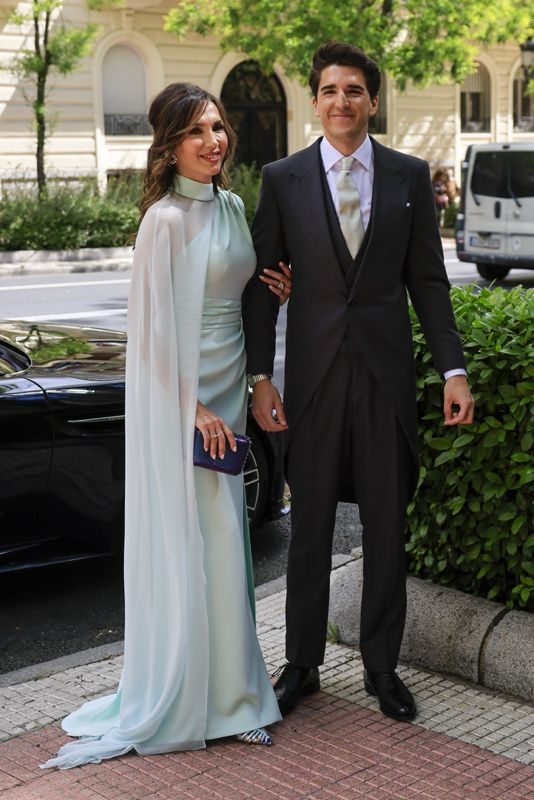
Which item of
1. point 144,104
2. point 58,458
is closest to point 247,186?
point 144,104

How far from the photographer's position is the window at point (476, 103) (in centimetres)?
3488

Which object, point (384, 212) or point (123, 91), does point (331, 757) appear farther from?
point (123, 91)

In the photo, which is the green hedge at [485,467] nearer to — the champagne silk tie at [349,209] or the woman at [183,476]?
the champagne silk tie at [349,209]

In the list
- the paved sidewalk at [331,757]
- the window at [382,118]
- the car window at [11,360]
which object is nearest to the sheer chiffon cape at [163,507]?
the paved sidewalk at [331,757]

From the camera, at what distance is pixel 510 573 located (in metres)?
4.19

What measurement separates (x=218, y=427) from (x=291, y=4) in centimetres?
2239

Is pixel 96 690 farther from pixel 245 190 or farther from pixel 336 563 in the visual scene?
pixel 245 190

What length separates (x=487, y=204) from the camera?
57.3 feet

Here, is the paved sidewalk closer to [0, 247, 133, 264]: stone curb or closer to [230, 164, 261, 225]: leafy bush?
[0, 247, 133, 264]: stone curb

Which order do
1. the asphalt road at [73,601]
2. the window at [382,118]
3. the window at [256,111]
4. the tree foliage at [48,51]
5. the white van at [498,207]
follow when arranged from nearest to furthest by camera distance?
the asphalt road at [73,601]
the white van at [498,207]
the tree foliage at [48,51]
the window at [256,111]
the window at [382,118]

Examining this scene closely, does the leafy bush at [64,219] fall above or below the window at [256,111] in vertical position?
below

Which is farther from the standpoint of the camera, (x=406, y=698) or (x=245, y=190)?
(x=245, y=190)

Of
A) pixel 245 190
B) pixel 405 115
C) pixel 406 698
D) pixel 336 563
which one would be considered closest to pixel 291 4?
pixel 245 190

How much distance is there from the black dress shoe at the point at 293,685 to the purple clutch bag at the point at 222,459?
0.75 metres
